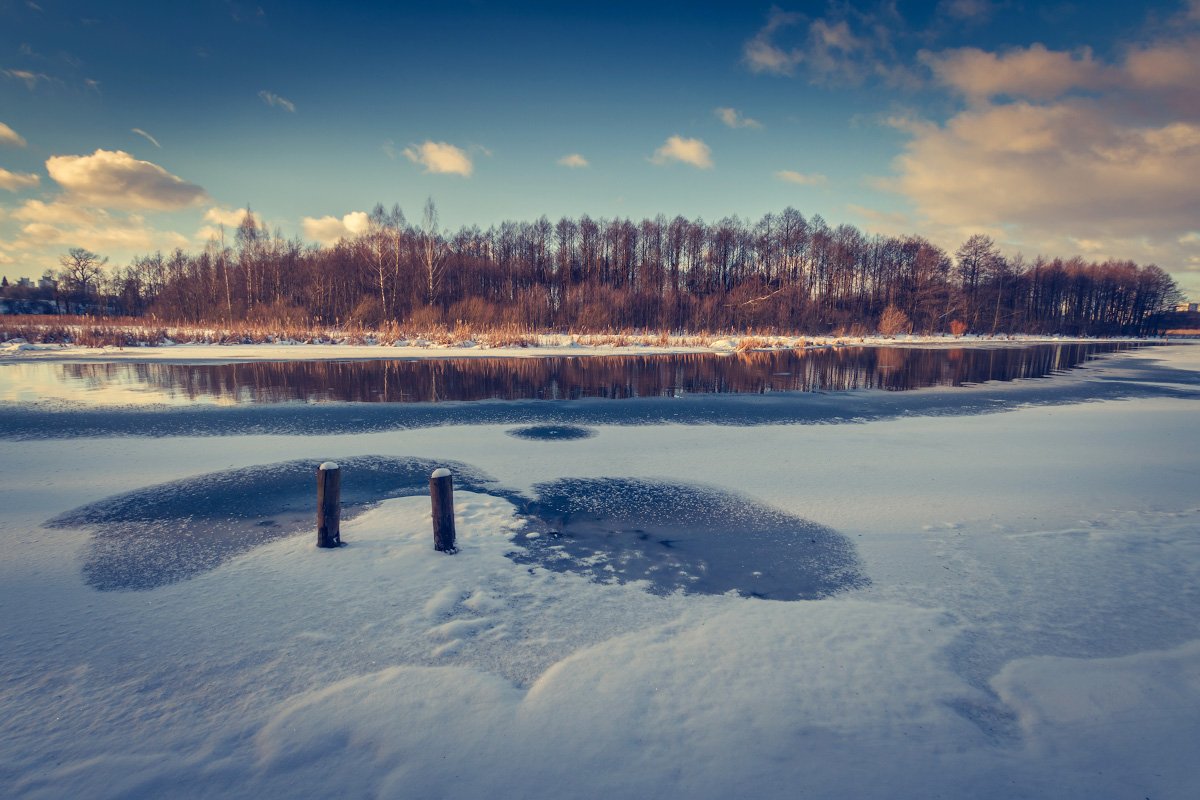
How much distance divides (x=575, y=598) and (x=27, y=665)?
3340mm

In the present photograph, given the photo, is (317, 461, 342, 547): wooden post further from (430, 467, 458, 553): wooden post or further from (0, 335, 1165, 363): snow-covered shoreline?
(0, 335, 1165, 363): snow-covered shoreline

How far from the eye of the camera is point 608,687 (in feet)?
10.3

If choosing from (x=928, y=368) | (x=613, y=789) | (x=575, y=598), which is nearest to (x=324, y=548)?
(x=575, y=598)

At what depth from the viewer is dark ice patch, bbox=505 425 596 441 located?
31.8 ft

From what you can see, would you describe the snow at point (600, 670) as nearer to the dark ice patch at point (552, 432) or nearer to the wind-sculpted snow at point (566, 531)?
the wind-sculpted snow at point (566, 531)

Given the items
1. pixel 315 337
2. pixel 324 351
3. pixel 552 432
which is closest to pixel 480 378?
pixel 552 432

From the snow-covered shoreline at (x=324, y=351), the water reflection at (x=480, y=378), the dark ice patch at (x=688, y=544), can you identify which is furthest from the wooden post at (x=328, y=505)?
the snow-covered shoreline at (x=324, y=351)

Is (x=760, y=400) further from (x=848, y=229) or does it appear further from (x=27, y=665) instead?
(x=848, y=229)

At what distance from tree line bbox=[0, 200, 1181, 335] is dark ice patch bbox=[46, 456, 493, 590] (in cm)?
3662

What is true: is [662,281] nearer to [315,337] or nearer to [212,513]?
[315,337]

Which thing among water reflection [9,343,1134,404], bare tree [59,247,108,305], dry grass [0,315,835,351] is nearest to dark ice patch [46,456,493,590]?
water reflection [9,343,1134,404]

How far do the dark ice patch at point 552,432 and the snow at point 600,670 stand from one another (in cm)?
365

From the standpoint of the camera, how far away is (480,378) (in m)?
18.0

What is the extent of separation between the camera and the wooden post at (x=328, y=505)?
15.9 feet
